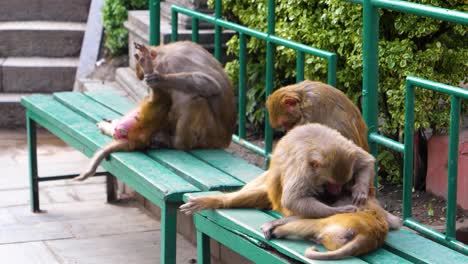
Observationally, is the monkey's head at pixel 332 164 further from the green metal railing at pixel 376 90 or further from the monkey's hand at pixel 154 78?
the monkey's hand at pixel 154 78

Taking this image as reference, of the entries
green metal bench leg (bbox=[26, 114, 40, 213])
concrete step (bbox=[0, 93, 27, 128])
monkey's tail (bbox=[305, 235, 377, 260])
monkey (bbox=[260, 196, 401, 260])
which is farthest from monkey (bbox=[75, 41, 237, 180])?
concrete step (bbox=[0, 93, 27, 128])

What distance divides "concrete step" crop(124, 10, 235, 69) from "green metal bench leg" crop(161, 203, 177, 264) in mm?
2969

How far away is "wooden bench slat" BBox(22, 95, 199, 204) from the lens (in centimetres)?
551

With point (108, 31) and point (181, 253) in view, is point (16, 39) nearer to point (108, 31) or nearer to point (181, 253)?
point (108, 31)

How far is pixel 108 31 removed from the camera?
996 centimetres

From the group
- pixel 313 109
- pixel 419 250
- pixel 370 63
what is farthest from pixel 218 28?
pixel 419 250

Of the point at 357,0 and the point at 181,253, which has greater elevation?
the point at 357,0

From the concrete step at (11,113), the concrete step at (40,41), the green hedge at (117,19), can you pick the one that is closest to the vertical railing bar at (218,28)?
the green hedge at (117,19)

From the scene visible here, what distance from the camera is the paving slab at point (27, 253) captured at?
6.44m

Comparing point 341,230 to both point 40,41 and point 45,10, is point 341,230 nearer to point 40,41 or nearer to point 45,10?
point 40,41

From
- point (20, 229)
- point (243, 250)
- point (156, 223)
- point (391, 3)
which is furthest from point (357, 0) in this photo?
point (20, 229)

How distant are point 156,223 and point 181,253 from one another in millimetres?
741

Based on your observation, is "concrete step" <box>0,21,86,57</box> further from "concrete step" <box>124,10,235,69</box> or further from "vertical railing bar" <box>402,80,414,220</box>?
"vertical railing bar" <box>402,80,414,220</box>

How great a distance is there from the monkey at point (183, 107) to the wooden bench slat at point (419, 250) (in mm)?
2077
